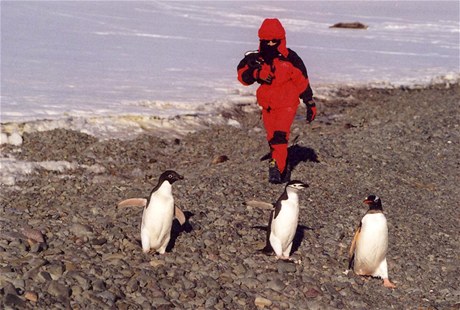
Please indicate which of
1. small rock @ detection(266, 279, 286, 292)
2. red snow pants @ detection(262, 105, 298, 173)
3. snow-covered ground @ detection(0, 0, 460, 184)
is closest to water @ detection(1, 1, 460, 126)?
snow-covered ground @ detection(0, 0, 460, 184)

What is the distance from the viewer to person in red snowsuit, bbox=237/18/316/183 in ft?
25.9

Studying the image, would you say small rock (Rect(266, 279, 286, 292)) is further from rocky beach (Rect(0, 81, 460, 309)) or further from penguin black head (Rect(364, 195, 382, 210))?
penguin black head (Rect(364, 195, 382, 210))

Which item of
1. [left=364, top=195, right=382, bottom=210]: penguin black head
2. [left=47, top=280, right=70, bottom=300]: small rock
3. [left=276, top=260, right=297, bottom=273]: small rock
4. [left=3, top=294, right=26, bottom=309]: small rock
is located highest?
[left=364, top=195, right=382, bottom=210]: penguin black head

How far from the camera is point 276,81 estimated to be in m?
7.97

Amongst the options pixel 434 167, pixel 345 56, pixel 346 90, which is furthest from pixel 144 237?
pixel 345 56

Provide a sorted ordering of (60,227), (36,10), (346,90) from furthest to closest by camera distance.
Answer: (36,10) < (346,90) < (60,227)

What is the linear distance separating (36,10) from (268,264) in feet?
68.7

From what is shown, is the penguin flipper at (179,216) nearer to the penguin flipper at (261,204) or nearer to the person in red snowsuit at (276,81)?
the penguin flipper at (261,204)

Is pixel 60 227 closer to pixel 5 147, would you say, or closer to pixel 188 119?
pixel 5 147

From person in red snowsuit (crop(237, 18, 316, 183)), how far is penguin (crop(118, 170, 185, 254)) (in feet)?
7.60

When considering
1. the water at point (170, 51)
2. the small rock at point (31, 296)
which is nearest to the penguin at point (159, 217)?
the small rock at point (31, 296)

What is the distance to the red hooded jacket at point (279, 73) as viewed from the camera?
25.8 ft

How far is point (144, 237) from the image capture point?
5.95 meters

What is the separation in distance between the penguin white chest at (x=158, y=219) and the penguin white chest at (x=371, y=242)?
1518mm
